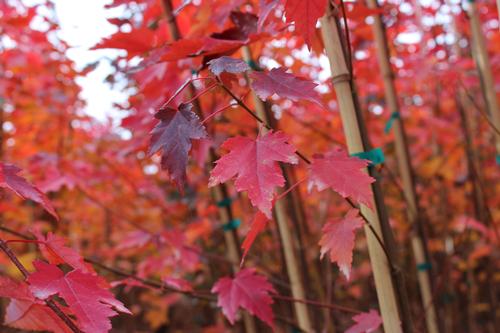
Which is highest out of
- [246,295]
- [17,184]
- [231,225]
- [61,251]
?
[17,184]

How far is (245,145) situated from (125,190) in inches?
118

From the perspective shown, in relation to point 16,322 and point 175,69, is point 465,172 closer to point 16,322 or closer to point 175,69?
point 175,69

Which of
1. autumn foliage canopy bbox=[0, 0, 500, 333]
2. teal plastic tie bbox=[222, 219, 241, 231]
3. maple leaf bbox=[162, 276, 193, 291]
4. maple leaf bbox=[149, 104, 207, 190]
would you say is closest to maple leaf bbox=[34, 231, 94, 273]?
autumn foliage canopy bbox=[0, 0, 500, 333]

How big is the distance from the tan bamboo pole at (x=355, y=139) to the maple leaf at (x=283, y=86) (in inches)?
8.1

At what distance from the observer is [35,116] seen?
112 inches

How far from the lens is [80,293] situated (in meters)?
0.73

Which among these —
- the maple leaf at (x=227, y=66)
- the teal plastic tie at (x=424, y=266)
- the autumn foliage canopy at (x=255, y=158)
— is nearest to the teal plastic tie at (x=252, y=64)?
the autumn foliage canopy at (x=255, y=158)

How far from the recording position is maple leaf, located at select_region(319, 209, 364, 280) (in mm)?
786

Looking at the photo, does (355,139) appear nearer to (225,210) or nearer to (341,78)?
(341,78)

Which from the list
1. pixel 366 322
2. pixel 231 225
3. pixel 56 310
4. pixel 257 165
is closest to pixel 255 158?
pixel 257 165

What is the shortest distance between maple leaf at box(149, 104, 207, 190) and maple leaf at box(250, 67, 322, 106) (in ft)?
0.34

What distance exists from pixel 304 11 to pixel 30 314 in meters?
0.59

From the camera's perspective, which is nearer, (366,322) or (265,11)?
(265,11)

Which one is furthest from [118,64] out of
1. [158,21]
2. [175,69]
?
[175,69]
